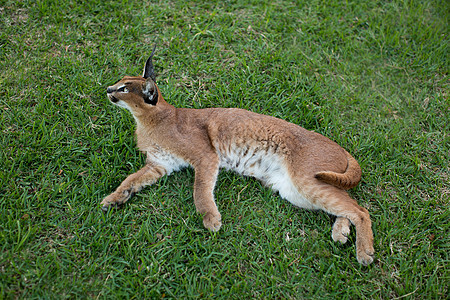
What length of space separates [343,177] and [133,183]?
2147 mm

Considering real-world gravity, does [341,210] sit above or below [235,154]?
below

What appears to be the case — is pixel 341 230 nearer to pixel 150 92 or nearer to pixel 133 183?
pixel 133 183

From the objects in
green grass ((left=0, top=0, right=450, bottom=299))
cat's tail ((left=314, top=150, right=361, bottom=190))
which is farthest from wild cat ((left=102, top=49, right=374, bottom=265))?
green grass ((left=0, top=0, right=450, bottom=299))

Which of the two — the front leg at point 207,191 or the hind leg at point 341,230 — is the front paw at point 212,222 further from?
the hind leg at point 341,230

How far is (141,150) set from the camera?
169 inches

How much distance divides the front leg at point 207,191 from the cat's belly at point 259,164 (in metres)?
Answer: 0.22

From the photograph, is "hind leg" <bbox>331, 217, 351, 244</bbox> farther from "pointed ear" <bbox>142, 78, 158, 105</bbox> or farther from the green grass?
A: "pointed ear" <bbox>142, 78, 158, 105</bbox>

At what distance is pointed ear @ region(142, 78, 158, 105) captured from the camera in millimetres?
4047

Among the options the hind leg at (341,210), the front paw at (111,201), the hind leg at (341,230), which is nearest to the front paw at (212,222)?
the front paw at (111,201)

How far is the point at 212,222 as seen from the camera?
145 inches

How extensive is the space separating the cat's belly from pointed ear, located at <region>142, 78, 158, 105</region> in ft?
3.15

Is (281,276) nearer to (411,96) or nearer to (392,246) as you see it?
(392,246)

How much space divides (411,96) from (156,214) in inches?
158

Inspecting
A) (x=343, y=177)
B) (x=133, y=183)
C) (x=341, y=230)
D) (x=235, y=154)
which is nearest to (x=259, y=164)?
(x=235, y=154)
